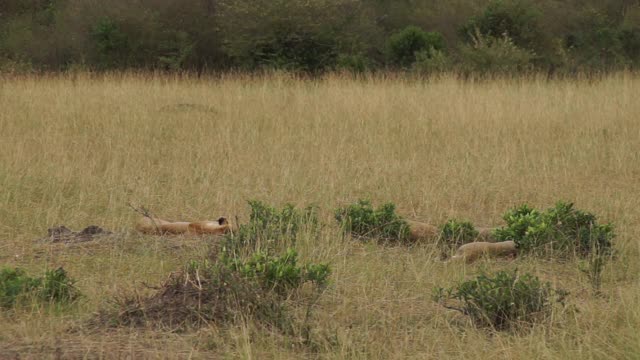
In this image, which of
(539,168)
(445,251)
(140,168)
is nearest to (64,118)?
(140,168)

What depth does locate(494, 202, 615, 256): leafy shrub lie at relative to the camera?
18.0 feet

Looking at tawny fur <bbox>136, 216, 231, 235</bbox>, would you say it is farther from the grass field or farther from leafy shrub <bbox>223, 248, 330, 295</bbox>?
leafy shrub <bbox>223, 248, 330, 295</bbox>

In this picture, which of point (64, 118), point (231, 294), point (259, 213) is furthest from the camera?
point (64, 118)

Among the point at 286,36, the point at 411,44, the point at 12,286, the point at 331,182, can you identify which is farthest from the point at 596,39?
the point at 12,286

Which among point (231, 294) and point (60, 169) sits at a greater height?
point (231, 294)

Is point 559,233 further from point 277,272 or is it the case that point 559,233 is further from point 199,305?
point 199,305

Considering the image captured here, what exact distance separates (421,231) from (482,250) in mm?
610

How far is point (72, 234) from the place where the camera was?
19.5 ft

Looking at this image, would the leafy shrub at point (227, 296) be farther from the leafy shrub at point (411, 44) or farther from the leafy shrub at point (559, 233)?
the leafy shrub at point (411, 44)

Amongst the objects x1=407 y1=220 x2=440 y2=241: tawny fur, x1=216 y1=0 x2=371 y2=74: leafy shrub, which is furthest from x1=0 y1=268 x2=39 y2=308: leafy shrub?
x1=216 y1=0 x2=371 y2=74: leafy shrub

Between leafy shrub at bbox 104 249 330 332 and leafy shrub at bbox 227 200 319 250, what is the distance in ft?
1.74

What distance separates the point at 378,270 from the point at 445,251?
0.72 metres

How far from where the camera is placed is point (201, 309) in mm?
4137

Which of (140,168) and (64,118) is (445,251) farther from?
(64,118)
